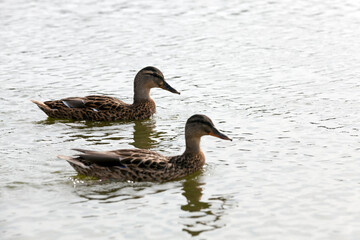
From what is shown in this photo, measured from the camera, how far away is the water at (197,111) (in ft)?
30.4

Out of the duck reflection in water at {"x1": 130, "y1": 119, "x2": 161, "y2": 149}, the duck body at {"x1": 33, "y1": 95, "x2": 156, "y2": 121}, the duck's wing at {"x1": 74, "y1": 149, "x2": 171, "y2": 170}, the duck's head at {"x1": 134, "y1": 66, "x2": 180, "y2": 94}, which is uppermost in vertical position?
the duck's head at {"x1": 134, "y1": 66, "x2": 180, "y2": 94}

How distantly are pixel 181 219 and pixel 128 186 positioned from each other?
1464 millimetres

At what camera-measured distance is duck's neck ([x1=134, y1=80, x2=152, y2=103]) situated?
1495 cm

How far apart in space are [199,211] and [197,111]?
5111mm

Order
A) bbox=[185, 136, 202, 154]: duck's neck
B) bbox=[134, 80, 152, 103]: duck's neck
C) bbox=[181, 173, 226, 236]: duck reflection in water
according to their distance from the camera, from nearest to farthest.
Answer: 1. bbox=[181, 173, 226, 236]: duck reflection in water
2. bbox=[185, 136, 202, 154]: duck's neck
3. bbox=[134, 80, 152, 103]: duck's neck

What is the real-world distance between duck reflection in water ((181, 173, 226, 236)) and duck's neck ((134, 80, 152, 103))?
179 inches

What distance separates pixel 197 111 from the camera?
47.7 ft

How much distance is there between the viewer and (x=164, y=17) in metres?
22.8

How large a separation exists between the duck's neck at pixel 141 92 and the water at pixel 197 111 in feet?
1.30

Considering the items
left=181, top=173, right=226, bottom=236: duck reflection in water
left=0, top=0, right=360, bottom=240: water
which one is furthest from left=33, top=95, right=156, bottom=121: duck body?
left=181, top=173, right=226, bottom=236: duck reflection in water

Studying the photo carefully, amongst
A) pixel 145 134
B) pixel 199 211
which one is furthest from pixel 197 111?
pixel 199 211

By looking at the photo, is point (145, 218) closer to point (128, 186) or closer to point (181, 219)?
point (181, 219)

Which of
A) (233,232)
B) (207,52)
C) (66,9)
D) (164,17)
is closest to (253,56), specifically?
(207,52)

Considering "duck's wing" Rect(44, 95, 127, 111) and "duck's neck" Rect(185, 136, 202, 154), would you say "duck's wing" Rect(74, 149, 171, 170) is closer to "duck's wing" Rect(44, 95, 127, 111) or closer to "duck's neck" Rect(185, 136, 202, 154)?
"duck's neck" Rect(185, 136, 202, 154)
